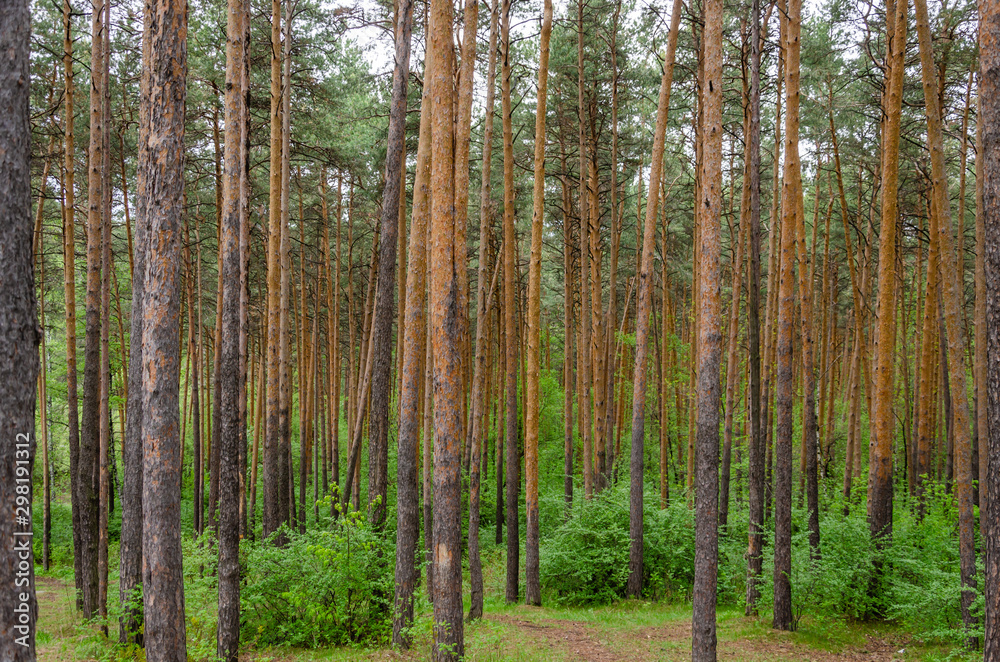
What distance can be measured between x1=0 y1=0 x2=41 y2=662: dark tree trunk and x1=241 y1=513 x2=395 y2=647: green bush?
5461 mm

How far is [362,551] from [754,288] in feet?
24.3

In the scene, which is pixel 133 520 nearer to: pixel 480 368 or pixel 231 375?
pixel 231 375

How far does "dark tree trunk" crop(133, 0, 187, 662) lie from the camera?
5.26 meters

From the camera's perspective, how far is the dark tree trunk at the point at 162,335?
5.26 meters

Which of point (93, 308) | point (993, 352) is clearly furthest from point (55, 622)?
point (993, 352)

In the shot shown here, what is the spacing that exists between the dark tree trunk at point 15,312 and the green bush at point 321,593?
546cm

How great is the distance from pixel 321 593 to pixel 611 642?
4.60 meters

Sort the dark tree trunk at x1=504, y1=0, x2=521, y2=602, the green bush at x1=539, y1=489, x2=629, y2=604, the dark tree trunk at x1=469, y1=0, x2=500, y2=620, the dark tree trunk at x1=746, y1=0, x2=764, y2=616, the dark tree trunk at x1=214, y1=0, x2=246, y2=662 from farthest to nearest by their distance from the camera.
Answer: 1. the green bush at x1=539, y1=489, x2=629, y2=604
2. the dark tree trunk at x1=504, y1=0, x2=521, y2=602
3. the dark tree trunk at x1=469, y1=0, x2=500, y2=620
4. the dark tree trunk at x1=746, y1=0, x2=764, y2=616
5. the dark tree trunk at x1=214, y1=0, x2=246, y2=662

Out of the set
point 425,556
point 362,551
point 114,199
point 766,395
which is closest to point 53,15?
point 114,199

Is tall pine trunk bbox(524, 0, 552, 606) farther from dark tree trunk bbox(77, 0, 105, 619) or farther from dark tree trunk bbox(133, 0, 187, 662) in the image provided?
dark tree trunk bbox(77, 0, 105, 619)

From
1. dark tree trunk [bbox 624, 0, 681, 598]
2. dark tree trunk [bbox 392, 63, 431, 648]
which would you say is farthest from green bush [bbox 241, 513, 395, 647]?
dark tree trunk [bbox 624, 0, 681, 598]

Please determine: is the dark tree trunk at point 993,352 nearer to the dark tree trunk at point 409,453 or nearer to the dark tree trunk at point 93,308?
the dark tree trunk at point 409,453

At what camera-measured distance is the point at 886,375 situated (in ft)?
30.9

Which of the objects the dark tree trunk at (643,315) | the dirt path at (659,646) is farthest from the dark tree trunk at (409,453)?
the dark tree trunk at (643,315)
